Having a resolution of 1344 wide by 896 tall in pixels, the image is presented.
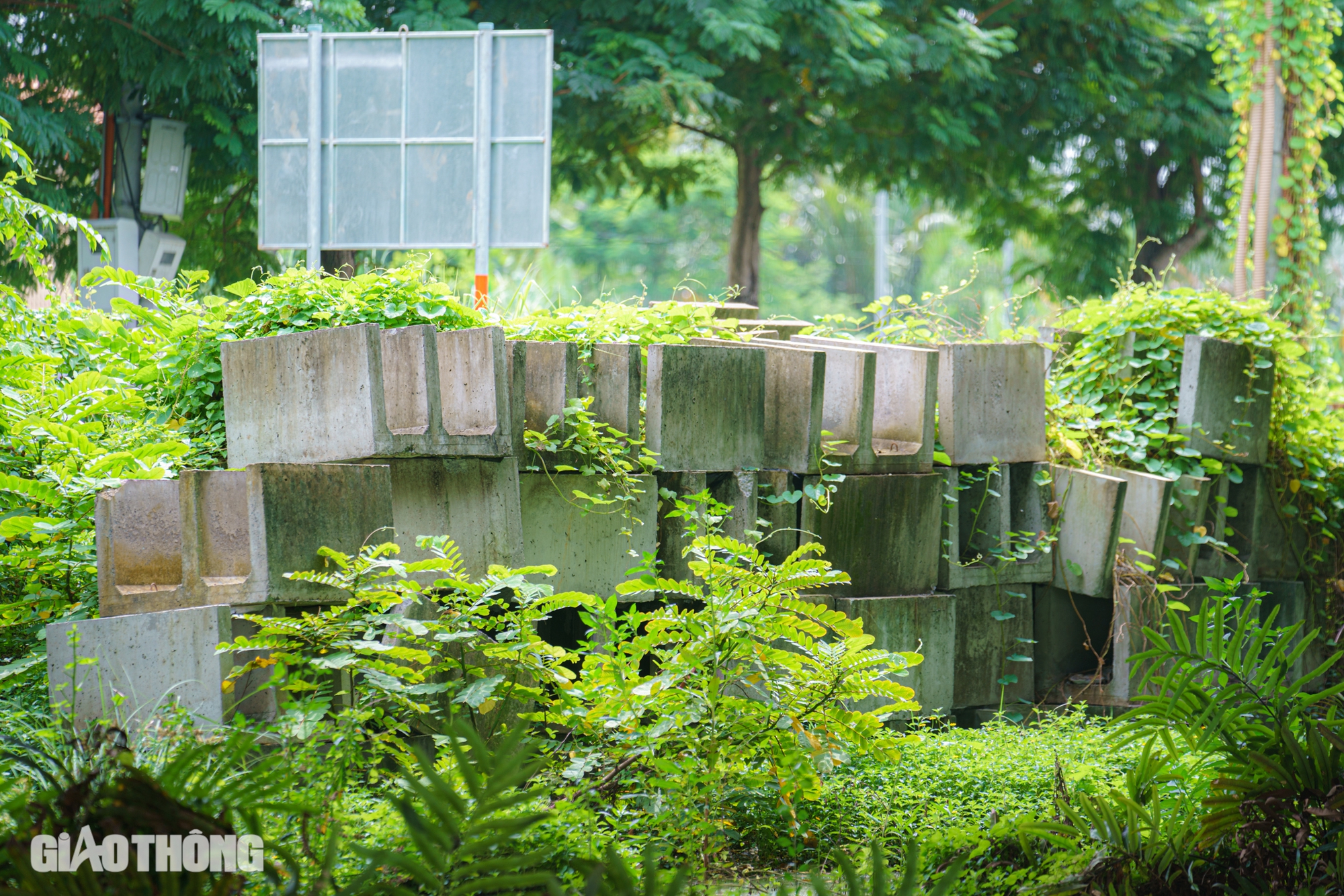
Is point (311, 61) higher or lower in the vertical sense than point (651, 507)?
higher

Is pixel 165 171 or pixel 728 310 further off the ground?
pixel 165 171

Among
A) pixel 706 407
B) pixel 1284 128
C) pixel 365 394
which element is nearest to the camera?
pixel 365 394

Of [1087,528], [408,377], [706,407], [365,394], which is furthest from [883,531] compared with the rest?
[365,394]

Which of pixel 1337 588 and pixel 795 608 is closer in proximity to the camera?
pixel 795 608

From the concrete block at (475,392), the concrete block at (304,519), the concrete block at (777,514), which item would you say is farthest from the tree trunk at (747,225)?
the concrete block at (304,519)

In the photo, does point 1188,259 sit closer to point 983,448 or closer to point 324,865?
point 983,448

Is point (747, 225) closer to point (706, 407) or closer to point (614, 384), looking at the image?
point (706, 407)

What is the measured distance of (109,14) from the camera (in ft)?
29.7

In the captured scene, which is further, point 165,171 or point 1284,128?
point 165,171

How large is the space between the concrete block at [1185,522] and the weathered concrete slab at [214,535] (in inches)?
170

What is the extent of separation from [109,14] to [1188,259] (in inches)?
527

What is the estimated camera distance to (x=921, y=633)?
4.84 metres

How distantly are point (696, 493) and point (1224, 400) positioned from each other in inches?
118

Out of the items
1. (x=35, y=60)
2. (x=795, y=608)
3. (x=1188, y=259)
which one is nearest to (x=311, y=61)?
(x=35, y=60)
